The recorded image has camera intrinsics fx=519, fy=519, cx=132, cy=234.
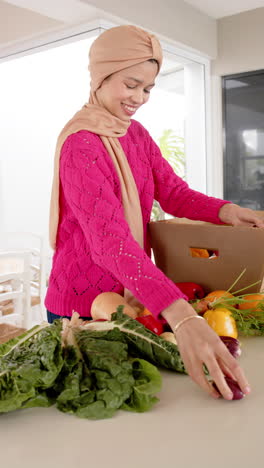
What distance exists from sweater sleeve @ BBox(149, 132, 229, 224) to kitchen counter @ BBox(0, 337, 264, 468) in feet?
2.71

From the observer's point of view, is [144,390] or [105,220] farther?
[105,220]

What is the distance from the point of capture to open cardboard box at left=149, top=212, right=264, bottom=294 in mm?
1392

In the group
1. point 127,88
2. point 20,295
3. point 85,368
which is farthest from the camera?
point 20,295

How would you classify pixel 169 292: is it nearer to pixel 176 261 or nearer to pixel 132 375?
pixel 132 375

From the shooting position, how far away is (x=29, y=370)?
2.74 ft

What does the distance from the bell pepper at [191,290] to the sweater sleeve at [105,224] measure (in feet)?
1.09

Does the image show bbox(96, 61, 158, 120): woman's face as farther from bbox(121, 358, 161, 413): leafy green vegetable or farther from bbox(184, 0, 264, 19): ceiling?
bbox(184, 0, 264, 19): ceiling

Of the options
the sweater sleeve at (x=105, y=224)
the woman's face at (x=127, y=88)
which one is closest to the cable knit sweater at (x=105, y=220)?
the sweater sleeve at (x=105, y=224)

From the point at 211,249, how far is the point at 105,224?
16.8 inches

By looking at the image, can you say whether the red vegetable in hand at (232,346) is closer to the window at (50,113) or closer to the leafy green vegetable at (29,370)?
the leafy green vegetable at (29,370)

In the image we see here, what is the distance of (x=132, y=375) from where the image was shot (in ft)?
2.93

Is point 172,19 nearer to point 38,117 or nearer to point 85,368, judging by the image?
point 38,117

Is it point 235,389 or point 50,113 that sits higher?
point 50,113

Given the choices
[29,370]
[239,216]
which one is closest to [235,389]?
[29,370]
